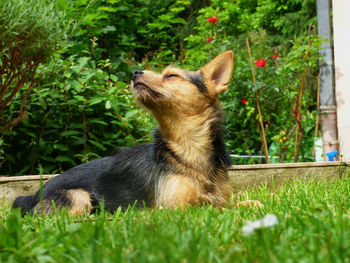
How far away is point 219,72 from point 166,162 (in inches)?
47.9

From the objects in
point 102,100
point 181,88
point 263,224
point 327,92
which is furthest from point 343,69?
point 263,224

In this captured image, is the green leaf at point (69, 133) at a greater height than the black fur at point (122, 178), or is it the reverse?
the green leaf at point (69, 133)

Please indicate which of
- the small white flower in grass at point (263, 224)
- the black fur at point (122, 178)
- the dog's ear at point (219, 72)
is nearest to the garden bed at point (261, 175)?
the black fur at point (122, 178)

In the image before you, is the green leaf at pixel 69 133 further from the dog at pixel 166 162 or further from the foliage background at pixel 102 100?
the dog at pixel 166 162

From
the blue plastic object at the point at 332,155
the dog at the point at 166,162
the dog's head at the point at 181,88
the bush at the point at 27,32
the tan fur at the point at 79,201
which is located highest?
the bush at the point at 27,32

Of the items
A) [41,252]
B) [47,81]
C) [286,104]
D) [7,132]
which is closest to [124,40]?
[47,81]

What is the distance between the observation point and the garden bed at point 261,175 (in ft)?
15.6

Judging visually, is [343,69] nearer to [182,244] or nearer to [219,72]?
[219,72]

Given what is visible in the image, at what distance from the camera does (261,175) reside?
488 cm

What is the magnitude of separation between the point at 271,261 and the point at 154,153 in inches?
106

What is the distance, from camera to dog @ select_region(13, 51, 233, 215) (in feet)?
11.9

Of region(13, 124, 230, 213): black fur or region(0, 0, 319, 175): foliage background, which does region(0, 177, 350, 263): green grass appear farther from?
region(0, 0, 319, 175): foliage background

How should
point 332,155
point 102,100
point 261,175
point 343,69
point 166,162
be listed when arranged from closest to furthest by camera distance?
point 166,162, point 261,175, point 102,100, point 332,155, point 343,69

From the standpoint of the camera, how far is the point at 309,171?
4.82 m
